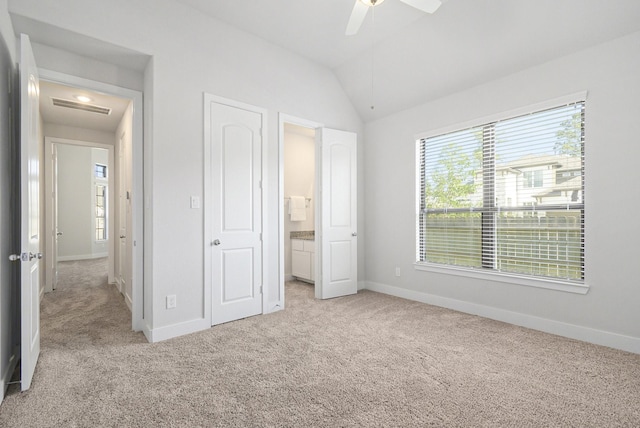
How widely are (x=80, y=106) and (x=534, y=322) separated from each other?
5.86 metres

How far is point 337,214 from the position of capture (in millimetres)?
4527

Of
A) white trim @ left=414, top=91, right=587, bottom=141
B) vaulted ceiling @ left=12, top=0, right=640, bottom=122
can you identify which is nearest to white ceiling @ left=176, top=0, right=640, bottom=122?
vaulted ceiling @ left=12, top=0, right=640, bottom=122

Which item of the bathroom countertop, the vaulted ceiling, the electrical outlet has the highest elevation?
the vaulted ceiling

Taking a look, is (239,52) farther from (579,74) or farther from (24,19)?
(579,74)

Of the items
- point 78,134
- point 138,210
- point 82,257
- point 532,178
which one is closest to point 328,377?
point 138,210

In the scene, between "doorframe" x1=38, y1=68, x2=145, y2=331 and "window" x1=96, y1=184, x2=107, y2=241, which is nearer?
"doorframe" x1=38, y1=68, x2=145, y2=331

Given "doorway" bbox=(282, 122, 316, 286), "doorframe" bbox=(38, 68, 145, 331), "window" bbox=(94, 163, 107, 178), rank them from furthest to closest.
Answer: "window" bbox=(94, 163, 107, 178)
"doorway" bbox=(282, 122, 316, 286)
"doorframe" bbox=(38, 68, 145, 331)

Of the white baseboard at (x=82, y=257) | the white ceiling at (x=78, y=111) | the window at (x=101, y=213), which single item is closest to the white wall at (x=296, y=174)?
the white ceiling at (x=78, y=111)

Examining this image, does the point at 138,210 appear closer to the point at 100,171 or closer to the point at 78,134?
the point at 78,134

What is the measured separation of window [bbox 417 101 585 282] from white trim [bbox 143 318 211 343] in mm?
2795

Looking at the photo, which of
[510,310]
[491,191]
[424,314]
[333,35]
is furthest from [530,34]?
[424,314]

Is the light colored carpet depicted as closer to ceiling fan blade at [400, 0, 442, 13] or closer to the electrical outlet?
the electrical outlet

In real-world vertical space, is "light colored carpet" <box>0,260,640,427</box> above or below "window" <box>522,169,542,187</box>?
below

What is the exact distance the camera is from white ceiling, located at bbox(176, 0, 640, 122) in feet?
9.05
